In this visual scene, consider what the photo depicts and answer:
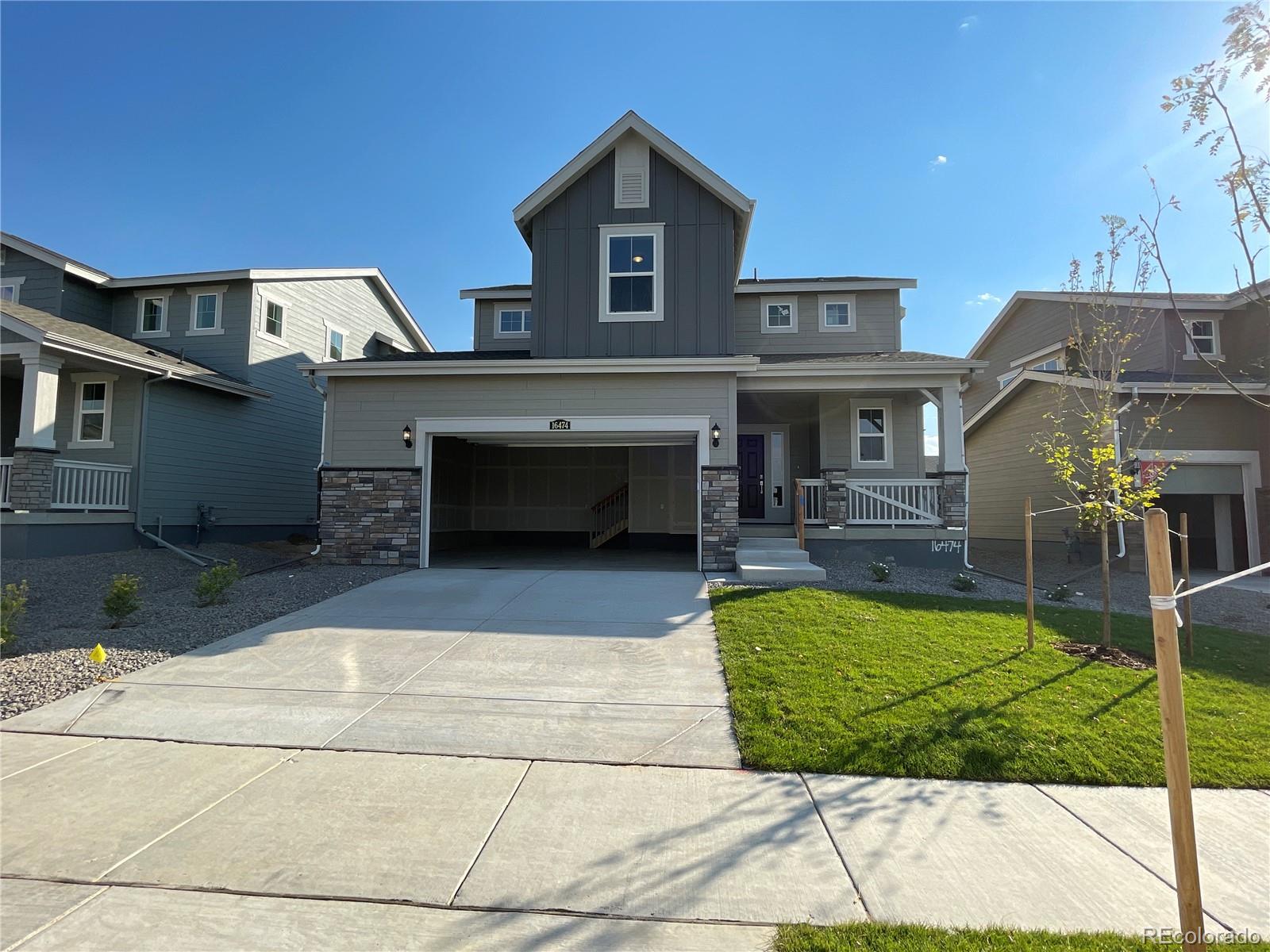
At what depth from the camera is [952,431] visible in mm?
11641

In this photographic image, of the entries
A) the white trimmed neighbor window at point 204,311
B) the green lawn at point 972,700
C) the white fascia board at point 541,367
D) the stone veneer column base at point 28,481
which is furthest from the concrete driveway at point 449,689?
the white trimmed neighbor window at point 204,311

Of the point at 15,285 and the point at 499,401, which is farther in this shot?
the point at 15,285

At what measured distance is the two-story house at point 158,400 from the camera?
1130 cm

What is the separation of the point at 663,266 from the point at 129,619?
9.44 metres

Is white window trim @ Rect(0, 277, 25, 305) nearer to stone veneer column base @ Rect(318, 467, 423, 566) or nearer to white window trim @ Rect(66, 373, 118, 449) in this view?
white window trim @ Rect(66, 373, 118, 449)

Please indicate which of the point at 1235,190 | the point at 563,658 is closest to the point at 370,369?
the point at 563,658

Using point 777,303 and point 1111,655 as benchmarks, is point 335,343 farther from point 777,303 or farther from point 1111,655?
point 1111,655

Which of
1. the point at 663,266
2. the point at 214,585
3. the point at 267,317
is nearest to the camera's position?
the point at 214,585

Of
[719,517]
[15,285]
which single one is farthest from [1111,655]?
[15,285]

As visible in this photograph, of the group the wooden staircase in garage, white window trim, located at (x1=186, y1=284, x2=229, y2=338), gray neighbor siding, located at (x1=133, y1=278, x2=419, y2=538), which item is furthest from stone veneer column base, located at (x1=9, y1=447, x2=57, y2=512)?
the wooden staircase in garage

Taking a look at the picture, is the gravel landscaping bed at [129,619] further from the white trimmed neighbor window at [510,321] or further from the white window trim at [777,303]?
the white window trim at [777,303]

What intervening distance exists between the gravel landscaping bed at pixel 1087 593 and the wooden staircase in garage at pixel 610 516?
23.3 feet

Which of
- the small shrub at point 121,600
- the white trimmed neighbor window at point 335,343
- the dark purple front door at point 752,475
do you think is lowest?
the small shrub at point 121,600

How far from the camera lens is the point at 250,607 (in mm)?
7805
